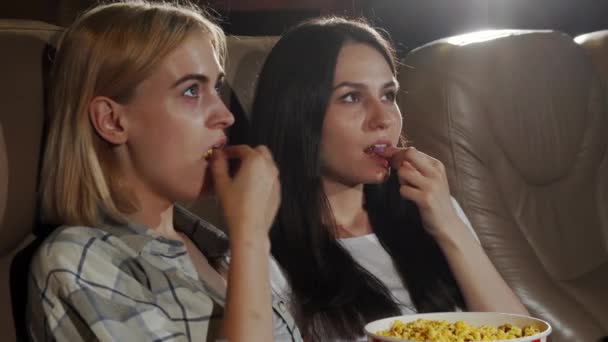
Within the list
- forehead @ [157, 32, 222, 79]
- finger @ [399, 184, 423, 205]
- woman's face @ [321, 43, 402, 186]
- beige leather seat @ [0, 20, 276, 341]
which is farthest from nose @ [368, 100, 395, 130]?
beige leather seat @ [0, 20, 276, 341]

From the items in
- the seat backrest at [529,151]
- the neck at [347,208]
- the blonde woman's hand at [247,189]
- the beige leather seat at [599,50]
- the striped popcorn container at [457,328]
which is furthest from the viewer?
the beige leather seat at [599,50]

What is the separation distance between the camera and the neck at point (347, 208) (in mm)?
1633

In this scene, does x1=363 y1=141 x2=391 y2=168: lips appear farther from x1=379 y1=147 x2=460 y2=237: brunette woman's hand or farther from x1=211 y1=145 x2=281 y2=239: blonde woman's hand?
Result: x1=211 y1=145 x2=281 y2=239: blonde woman's hand

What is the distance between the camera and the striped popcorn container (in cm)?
97

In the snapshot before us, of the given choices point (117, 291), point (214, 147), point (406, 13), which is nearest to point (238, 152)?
point (214, 147)

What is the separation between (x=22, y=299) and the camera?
1.27m

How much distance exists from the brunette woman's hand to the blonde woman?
0.32 m

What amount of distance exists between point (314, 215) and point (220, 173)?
1.21 ft

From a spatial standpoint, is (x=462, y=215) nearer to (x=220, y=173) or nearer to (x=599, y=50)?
(x=220, y=173)

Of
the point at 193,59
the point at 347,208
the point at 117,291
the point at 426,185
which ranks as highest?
the point at 193,59

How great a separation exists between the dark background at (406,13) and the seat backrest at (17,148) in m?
1.13

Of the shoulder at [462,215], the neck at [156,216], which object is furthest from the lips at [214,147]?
the shoulder at [462,215]

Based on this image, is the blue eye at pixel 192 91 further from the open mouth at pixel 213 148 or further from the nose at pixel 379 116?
the nose at pixel 379 116

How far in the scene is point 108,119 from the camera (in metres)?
1.24
